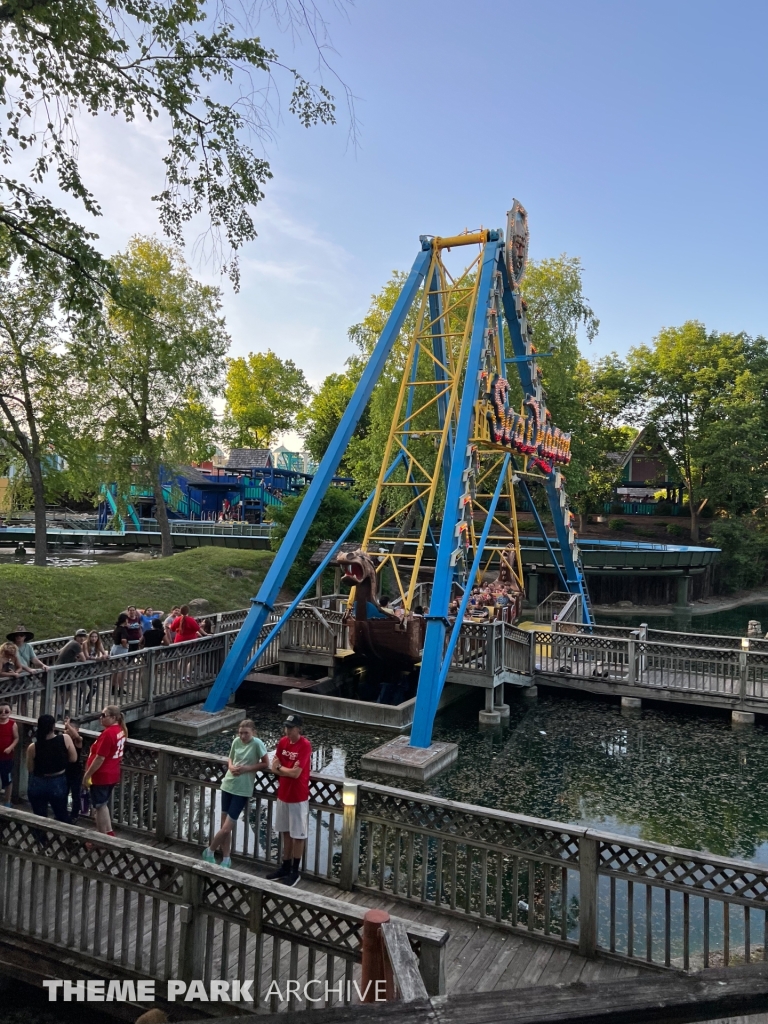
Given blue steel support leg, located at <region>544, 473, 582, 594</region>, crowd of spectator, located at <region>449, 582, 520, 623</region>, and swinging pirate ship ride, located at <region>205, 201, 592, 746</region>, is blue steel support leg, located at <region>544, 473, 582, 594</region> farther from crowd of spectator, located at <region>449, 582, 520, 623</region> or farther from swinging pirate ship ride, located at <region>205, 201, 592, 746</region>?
crowd of spectator, located at <region>449, 582, 520, 623</region>

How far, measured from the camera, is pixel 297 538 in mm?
14516

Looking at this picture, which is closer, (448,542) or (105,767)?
(105,767)

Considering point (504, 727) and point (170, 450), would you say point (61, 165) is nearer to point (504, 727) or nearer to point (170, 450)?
point (504, 727)

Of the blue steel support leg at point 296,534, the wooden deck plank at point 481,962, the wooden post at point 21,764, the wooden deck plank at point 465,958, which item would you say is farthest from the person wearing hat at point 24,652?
the wooden deck plank at point 481,962

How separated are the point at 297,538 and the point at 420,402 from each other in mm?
23242

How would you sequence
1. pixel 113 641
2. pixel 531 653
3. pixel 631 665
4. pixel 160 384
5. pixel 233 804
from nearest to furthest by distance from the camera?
pixel 233 804 → pixel 113 641 → pixel 631 665 → pixel 531 653 → pixel 160 384

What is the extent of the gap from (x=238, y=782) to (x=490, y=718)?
905cm

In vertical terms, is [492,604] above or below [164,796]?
above

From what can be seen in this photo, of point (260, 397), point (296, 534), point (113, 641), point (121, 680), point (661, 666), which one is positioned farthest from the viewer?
point (260, 397)

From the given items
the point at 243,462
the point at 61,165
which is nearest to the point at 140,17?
the point at 61,165

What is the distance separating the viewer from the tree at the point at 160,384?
3259cm

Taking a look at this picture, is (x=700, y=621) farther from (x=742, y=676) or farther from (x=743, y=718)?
(x=743, y=718)

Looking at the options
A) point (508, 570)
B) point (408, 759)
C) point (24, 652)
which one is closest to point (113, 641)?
point (24, 652)

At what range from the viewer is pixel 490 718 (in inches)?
603
